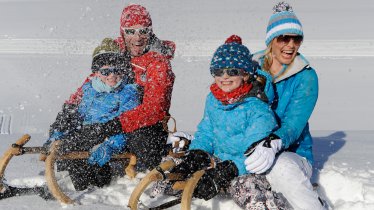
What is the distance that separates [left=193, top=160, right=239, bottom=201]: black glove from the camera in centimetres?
296

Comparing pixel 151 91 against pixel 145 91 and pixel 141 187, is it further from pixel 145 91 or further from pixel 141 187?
pixel 141 187

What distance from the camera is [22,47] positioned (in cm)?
1014

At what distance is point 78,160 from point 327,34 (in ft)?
25.8

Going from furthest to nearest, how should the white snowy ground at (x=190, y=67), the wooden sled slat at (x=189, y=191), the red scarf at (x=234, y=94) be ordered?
the white snowy ground at (x=190, y=67), the red scarf at (x=234, y=94), the wooden sled slat at (x=189, y=191)

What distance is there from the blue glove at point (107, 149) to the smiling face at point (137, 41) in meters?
0.68

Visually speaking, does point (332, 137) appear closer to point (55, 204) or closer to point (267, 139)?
point (267, 139)

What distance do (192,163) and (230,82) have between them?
51 cm

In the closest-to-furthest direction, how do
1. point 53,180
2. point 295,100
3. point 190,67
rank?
point 53,180 → point 295,100 → point 190,67

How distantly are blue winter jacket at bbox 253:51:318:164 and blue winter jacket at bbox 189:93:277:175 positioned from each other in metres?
0.22

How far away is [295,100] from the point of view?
333 centimetres

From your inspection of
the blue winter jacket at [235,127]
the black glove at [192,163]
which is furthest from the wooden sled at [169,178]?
the blue winter jacket at [235,127]

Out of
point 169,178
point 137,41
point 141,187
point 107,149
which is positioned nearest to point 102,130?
point 107,149

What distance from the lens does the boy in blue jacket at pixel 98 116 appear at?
3627mm

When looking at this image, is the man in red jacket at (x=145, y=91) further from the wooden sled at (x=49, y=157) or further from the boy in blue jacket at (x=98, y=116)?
the wooden sled at (x=49, y=157)
